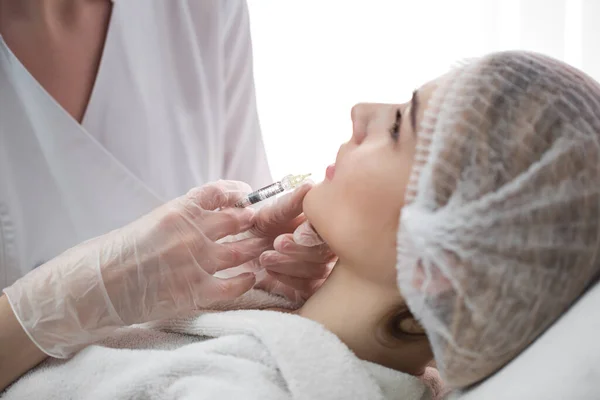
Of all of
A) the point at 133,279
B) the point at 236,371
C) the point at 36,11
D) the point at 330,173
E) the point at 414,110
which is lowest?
the point at 236,371

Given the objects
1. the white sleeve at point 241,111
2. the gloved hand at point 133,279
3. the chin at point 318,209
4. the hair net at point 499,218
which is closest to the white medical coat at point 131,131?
the white sleeve at point 241,111

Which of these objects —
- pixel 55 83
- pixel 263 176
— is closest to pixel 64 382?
pixel 55 83

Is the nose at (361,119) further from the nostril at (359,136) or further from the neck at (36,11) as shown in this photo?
the neck at (36,11)

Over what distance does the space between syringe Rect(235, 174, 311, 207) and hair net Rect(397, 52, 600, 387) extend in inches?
13.0

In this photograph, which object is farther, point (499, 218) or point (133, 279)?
point (133, 279)

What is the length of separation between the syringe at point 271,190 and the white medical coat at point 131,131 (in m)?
0.23

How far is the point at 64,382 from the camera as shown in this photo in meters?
0.88

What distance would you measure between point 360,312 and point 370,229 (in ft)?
0.47

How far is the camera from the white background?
1789 mm

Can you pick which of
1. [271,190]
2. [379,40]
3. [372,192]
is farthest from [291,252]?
[379,40]

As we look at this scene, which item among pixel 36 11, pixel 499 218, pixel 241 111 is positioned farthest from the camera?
pixel 241 111

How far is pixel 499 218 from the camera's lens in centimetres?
71

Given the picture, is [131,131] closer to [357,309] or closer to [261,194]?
[261,194]

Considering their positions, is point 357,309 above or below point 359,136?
below
